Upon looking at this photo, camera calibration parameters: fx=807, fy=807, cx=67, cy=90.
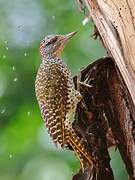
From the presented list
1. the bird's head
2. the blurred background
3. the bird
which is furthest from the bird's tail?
the blurred background

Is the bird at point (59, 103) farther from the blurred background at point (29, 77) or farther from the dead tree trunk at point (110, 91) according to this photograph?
the blurred background at point (29, 77)

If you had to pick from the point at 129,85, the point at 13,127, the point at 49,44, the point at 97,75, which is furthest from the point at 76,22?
the point at 129,85

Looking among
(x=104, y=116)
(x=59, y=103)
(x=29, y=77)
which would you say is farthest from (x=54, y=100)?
(x=29, y=77)

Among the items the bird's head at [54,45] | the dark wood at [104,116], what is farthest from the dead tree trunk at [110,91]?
the bird's head at [54,45]

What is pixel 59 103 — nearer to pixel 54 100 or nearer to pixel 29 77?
pixel 54 100

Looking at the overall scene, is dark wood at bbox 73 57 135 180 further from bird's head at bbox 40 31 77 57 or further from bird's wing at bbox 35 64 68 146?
bird's head at bbox 40 31 77 57

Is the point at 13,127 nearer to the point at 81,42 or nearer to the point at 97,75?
the point at 81,42
